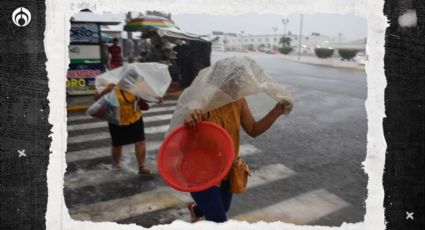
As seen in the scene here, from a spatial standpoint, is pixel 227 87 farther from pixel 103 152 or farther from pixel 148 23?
pixel 148 23

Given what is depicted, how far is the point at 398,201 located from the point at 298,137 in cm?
510

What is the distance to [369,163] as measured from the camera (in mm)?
1663

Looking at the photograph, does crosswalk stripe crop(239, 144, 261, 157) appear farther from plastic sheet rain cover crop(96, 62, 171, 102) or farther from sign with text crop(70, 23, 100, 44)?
sign with text crop(70, 23, 100, 44)

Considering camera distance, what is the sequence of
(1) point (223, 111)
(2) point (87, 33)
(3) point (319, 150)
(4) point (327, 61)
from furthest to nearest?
(4) point (327, 61), (2) point (87, 33), (3) point (319, 150), (1) point (223, 111)

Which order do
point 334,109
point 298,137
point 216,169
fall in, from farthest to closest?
point 334,109
point 298,137
point 216,169

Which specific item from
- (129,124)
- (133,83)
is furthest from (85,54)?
(133,83)

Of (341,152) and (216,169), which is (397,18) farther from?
(341,152)

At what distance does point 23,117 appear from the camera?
1.63m

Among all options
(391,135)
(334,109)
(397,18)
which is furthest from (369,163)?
(334,109)

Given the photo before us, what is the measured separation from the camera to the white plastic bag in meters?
4.11

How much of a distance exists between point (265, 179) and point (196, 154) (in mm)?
2264

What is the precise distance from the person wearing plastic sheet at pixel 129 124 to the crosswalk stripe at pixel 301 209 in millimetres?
1554

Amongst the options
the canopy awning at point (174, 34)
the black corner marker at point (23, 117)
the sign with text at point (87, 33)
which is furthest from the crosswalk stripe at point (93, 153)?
the canopy awning at point (174, 34)

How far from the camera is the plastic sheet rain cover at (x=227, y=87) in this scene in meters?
2.19
